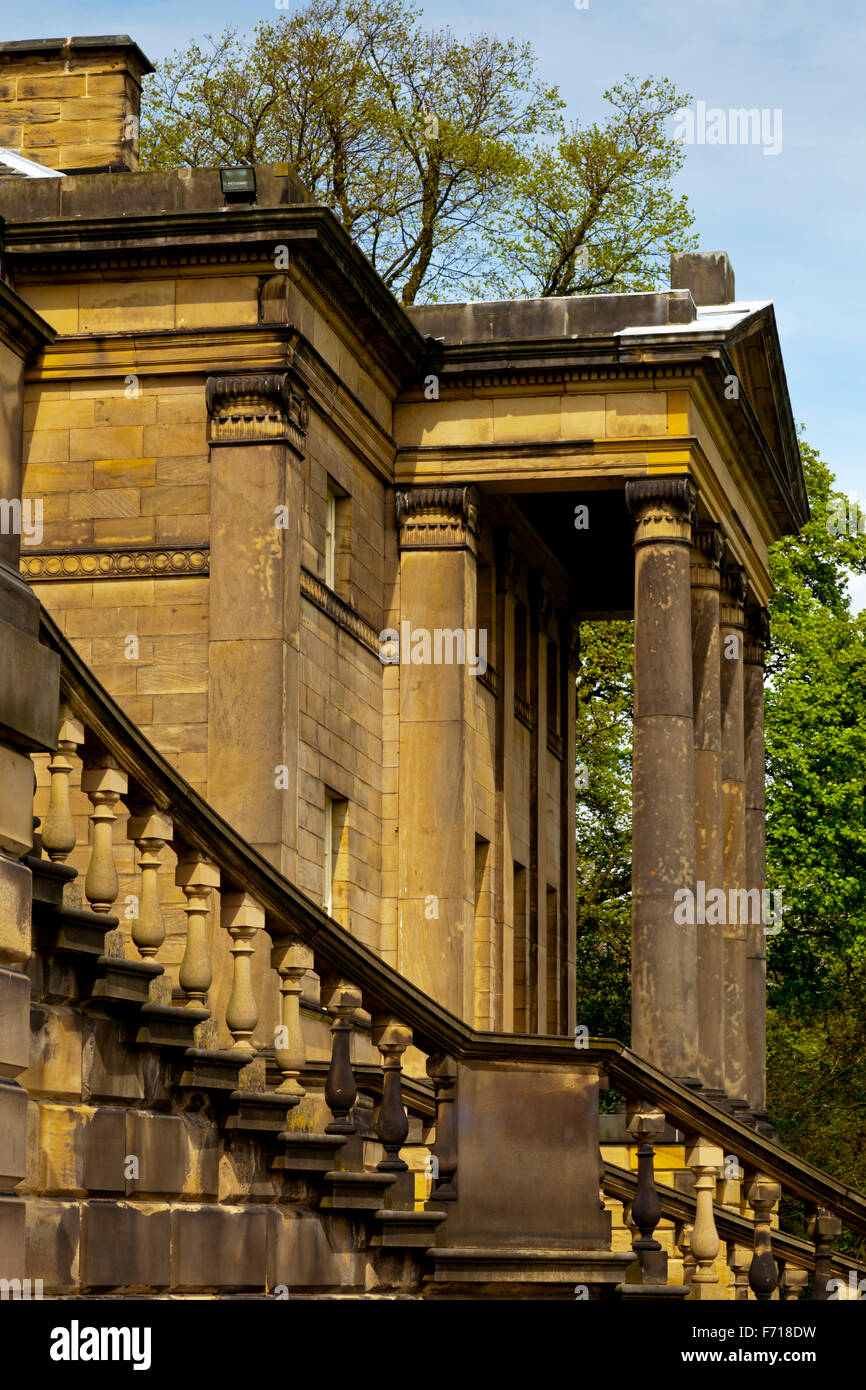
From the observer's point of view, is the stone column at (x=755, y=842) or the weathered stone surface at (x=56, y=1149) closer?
the weathered stone surface at (x=56, y=1149)

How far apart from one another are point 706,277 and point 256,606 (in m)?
10.2

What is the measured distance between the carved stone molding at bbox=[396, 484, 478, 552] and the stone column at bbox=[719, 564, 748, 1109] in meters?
5.32

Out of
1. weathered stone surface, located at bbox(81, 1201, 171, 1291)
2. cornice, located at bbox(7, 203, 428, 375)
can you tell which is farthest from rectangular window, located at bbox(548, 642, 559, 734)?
weathered stone surface, located at bbox(81, 1201, 171, 1291)

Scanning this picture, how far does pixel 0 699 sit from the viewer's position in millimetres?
9969

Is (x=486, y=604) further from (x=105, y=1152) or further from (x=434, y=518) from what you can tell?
(x=105, y=1152)

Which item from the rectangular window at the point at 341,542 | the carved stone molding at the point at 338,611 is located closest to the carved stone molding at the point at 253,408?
the carved stone molding at the point at 338,611

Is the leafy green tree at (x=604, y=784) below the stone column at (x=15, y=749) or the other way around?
the other way around

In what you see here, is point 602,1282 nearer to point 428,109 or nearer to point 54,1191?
point 54,1191

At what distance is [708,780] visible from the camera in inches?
1208

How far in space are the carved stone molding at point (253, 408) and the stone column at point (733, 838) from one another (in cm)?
972

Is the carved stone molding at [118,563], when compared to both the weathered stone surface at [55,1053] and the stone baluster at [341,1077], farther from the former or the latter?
the weathered stone surface at [55,1053]

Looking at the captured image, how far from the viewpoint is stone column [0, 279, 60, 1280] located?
9.82 meters

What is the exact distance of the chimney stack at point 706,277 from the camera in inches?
1204

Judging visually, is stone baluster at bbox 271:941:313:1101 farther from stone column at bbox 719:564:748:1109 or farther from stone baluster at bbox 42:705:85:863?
stone column at bbox 719:564:748:1109
